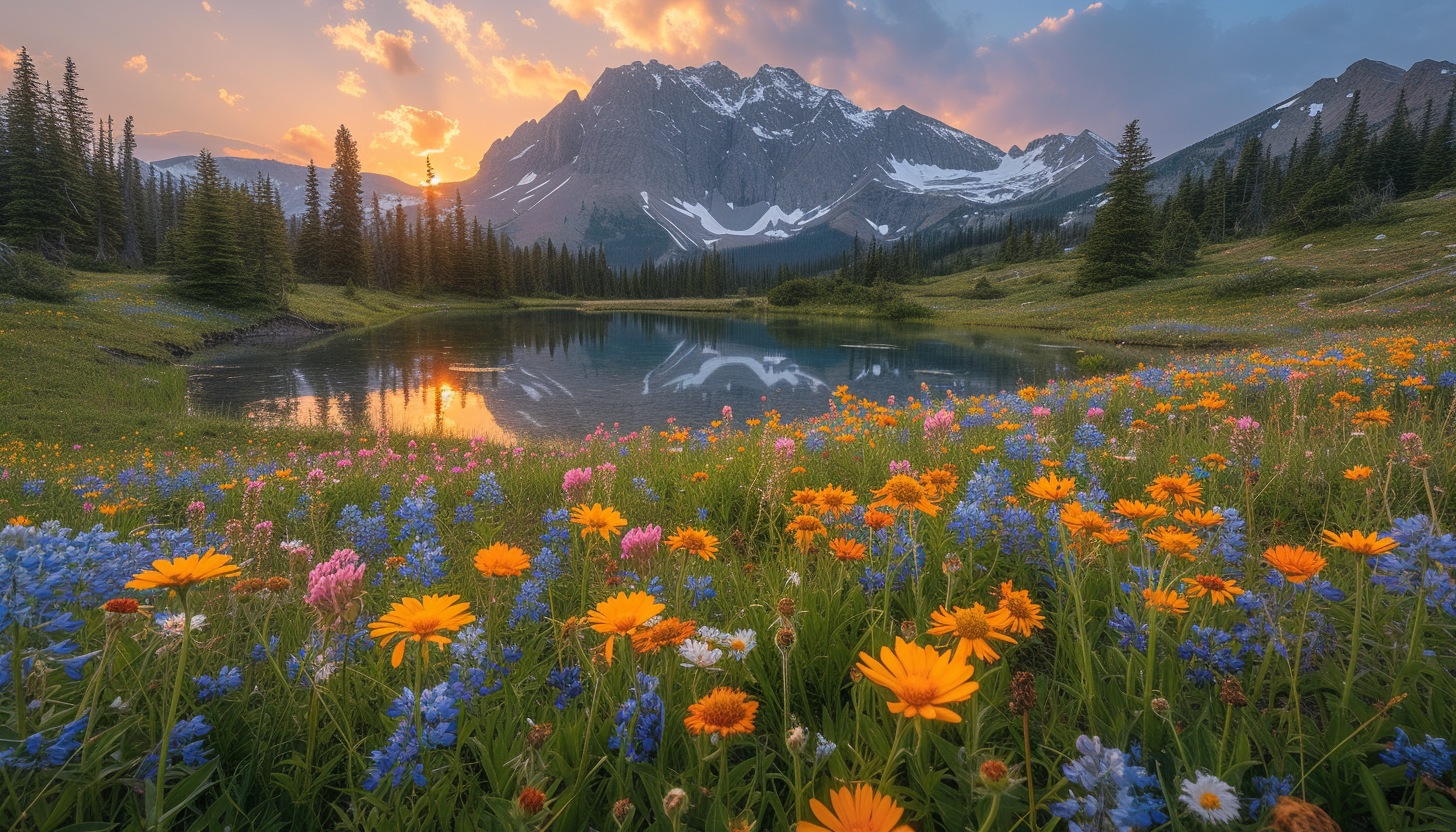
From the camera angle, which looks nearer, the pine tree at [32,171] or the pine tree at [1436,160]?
the pine tree at [32,171]

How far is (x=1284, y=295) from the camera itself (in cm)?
3052

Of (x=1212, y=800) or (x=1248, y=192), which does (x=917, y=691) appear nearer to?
(x=1212, y=800)

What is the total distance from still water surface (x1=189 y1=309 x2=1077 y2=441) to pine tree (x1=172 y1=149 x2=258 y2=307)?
7383 millimetres

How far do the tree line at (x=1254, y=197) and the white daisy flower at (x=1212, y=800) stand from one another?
57366mm

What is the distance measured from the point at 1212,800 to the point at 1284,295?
4306cm

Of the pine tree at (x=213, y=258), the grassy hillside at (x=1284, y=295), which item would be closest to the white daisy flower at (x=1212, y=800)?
the grassy hillside at (x=1284, y=295)

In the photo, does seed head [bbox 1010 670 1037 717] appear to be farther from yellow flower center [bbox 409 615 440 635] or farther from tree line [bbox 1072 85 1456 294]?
tree line [bbox 1072 85 1456 294]

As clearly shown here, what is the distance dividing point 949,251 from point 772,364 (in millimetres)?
142778

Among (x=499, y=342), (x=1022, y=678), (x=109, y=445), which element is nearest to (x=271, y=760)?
(x=1022, y=678)

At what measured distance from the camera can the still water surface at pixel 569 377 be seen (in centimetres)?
1482

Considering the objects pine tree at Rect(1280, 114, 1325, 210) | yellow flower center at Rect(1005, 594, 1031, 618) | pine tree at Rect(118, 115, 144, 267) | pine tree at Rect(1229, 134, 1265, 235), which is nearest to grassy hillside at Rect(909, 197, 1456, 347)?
pine tree at Rect(1280, 114, 1325, 210)

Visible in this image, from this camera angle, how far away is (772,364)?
25297mm

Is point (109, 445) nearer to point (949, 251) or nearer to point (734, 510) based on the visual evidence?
point (734, 510)

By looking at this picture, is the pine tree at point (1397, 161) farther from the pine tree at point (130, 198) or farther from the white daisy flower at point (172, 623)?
the pine tree at point (130, 198)
